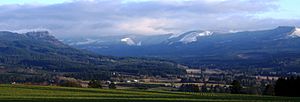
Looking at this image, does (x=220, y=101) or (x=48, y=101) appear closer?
(x=48, y=101)

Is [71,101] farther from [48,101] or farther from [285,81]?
[285,81]

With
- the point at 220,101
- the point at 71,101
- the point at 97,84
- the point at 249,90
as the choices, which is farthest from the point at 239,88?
the point at 71,101

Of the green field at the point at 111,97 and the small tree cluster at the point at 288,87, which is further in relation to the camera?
the small tree cluster at the point at 288,87

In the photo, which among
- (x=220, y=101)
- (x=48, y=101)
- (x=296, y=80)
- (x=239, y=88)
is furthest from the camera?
(x=239, y=88)

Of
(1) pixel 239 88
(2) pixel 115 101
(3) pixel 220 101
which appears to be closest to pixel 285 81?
(1) pixel 239 88

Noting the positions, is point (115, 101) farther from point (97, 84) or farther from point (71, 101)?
point (97, 84)

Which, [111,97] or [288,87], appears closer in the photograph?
[111,97]

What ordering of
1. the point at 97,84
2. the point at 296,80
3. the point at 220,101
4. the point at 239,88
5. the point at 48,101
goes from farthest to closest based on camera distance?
the point at 97,84 → the point at 239,88 → the point at 296,80 → the point at 220,101 → the point at 48,101

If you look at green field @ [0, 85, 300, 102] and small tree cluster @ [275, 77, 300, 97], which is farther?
small tree cluster @ [275, 77, 300, 97]

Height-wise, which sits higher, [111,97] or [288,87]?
[288,87]
